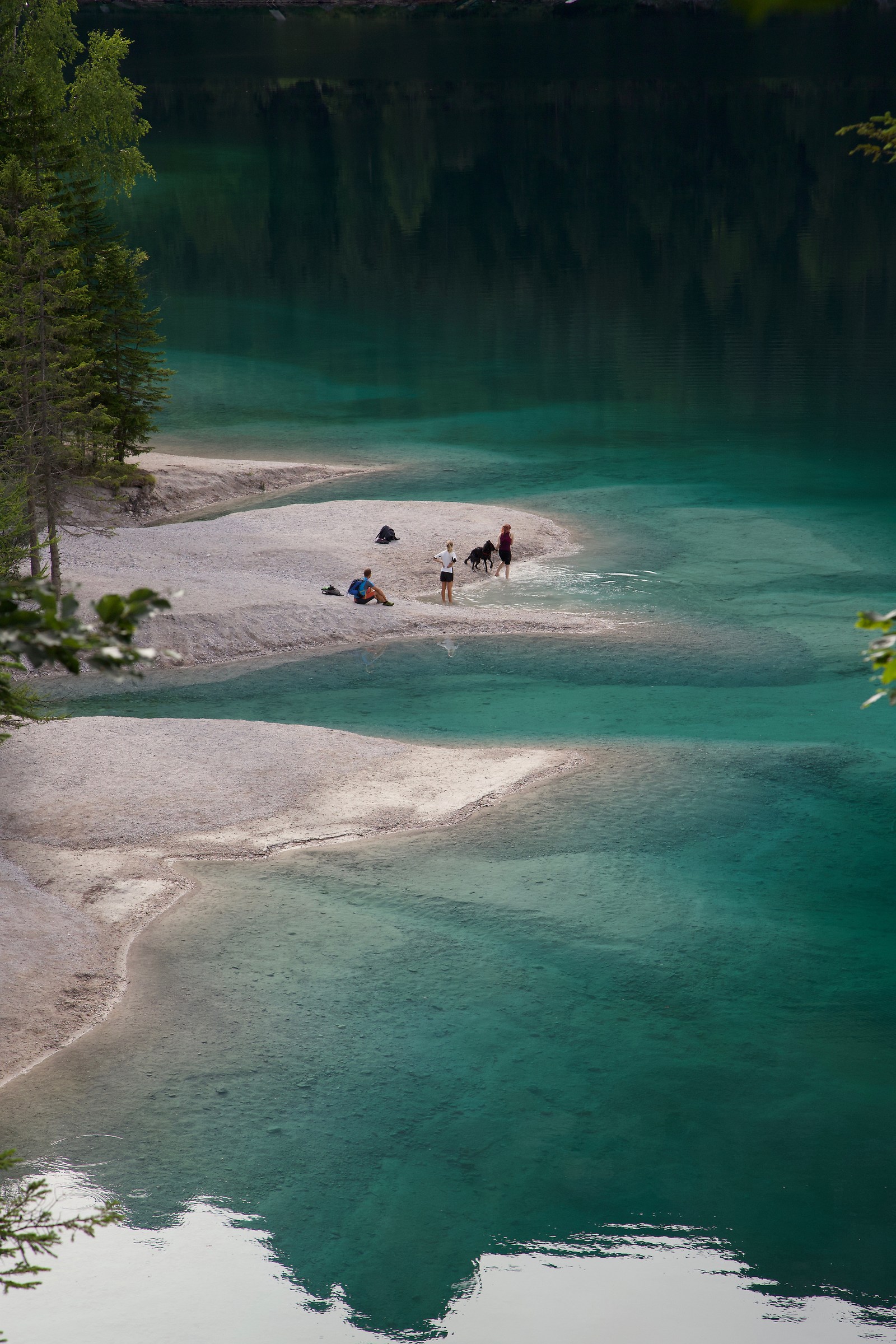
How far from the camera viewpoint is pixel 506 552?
39.6 m

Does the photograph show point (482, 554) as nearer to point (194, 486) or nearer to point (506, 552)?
point (506, 552)

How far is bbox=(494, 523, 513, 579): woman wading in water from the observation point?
3906 centimetres

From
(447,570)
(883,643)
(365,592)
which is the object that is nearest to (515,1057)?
(883,643)

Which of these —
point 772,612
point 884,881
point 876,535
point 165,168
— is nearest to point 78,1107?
point 884,881

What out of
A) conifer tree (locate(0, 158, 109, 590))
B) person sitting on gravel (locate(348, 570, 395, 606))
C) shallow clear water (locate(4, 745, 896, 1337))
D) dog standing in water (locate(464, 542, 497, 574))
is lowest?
shallow clear water (locate(4, 745, 896, 1337))

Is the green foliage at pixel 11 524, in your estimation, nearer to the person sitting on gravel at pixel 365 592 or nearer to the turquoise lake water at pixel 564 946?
the turquoise lake water at pixel 564 946

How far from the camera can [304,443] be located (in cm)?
5597

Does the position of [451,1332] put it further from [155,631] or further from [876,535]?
[876,535]

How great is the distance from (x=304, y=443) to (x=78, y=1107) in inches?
1643

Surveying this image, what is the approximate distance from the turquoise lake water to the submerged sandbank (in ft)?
2.21

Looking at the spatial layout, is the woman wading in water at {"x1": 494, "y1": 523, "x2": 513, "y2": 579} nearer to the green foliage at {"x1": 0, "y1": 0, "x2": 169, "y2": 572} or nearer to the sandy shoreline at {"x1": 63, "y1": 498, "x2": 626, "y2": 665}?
the sandy shoreline at {"x1": 63, "y1": 498, "x2": 626, "y2": 665}

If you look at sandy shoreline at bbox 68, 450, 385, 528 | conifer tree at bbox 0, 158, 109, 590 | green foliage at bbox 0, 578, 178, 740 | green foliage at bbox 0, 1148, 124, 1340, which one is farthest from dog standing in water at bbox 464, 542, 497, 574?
green foliage at bbox 0, 578, 178, 740

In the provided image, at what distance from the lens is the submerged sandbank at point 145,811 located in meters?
19.5

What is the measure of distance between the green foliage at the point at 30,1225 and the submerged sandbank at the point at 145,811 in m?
3.36
